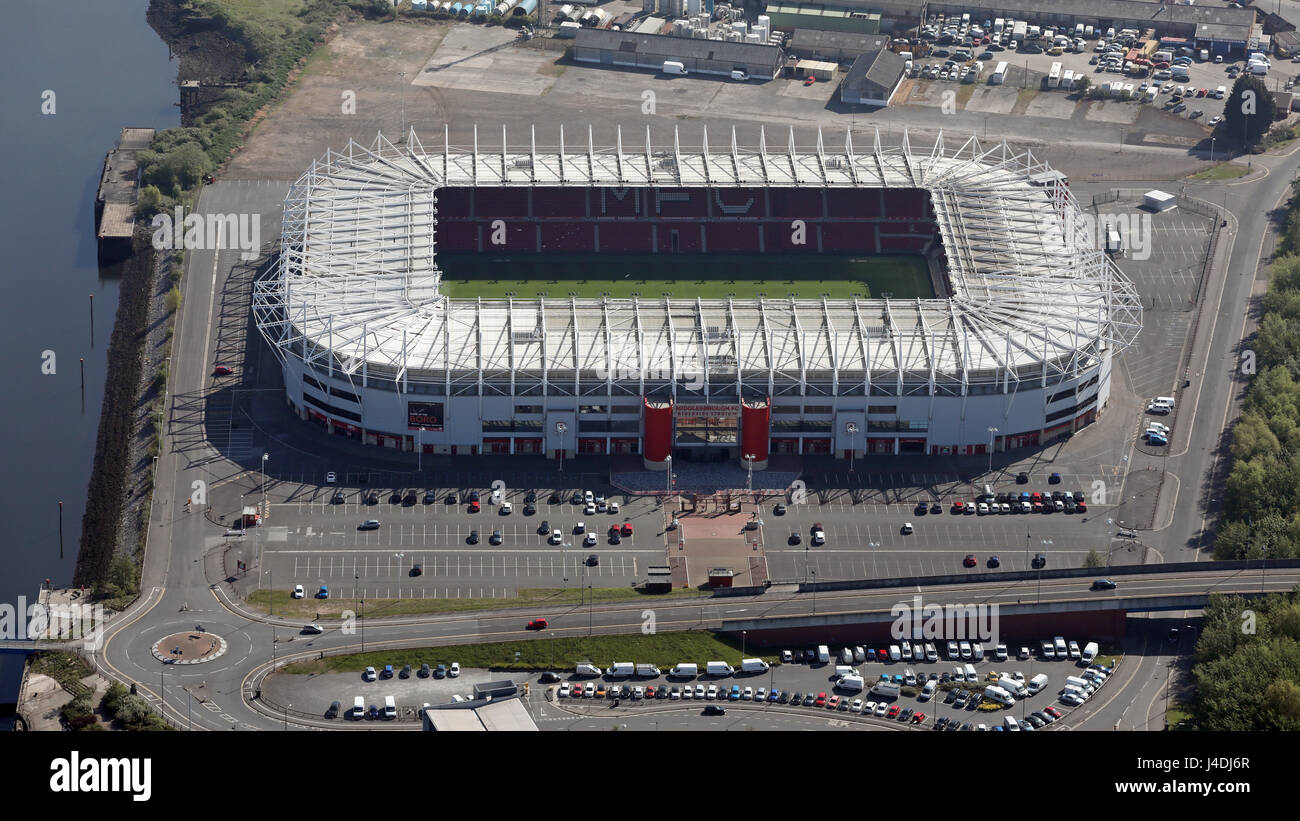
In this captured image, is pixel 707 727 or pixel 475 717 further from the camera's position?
pixel 707 727

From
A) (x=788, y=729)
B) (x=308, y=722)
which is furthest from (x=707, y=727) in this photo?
(x=308, y=722)
